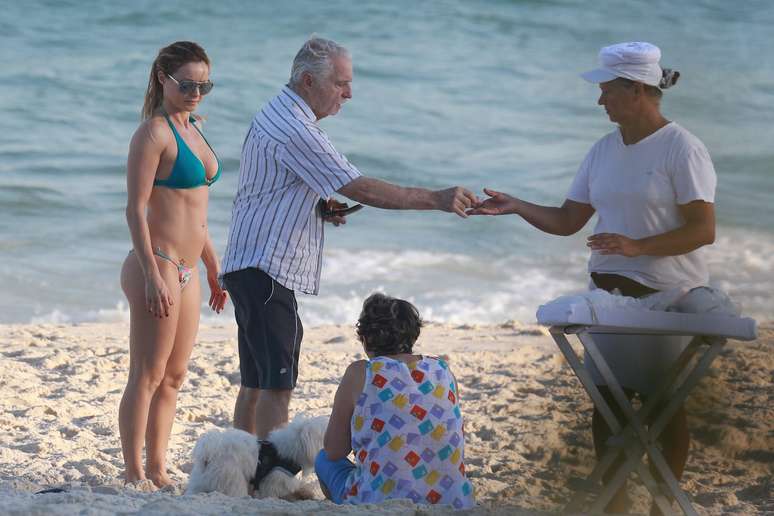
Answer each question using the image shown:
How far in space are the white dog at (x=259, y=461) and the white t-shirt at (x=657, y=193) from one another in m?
1.20

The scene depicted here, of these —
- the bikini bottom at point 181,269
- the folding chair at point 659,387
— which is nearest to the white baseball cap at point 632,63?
the folding chair at point 659,387

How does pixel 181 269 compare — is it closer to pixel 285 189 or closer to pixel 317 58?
pixel 285 189

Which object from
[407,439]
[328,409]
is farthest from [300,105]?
[328,409]

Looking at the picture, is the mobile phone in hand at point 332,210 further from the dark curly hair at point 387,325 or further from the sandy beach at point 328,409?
the sandy beach at point 328,409

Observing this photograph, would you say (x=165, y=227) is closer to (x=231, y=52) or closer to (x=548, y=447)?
(x=548, y=447)

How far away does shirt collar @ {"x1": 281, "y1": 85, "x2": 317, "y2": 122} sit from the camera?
12.1 feet

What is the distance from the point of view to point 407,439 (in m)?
3.19

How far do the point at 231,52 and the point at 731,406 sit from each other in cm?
1744

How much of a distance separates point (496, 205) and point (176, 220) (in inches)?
47.4

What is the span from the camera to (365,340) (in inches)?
132

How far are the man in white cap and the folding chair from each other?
195mm

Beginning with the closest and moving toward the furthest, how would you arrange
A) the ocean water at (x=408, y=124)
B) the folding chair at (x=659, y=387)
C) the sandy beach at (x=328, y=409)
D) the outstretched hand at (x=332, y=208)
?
the folding chair at (x=659, y=387), the sandy beach at (x=328, y=409), the outstretched hand at (x=332, y=208), the ocean water at (x=408, y=124)

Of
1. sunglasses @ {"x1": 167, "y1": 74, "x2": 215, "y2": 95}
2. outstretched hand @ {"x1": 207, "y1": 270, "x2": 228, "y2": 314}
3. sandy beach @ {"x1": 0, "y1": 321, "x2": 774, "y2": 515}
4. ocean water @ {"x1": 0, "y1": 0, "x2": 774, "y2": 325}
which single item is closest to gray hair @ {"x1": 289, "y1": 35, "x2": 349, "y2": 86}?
sunglasses @ {"x1": 167, "y1": 74, "x2": 215, "y2": 95}

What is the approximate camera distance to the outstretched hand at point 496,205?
3.91 metres
